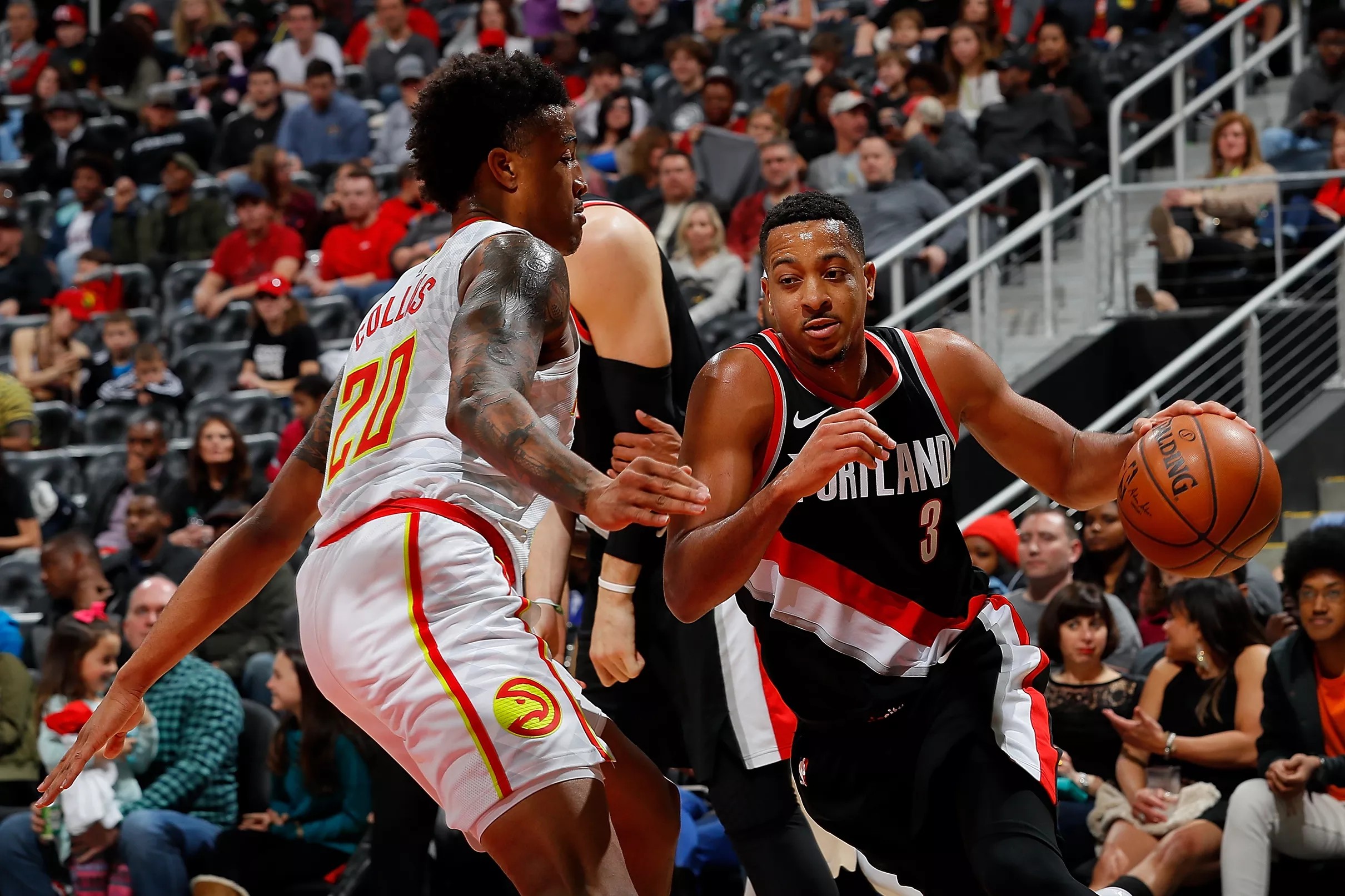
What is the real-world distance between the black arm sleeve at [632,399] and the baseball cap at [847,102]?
7142 millimetres

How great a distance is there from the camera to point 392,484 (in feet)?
9.98

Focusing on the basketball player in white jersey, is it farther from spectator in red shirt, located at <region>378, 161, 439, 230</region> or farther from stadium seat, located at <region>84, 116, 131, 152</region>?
stadium seat, located at <region>84, 116, 131, 152</region>

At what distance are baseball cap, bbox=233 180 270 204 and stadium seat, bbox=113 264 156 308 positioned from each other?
1047 millimetres

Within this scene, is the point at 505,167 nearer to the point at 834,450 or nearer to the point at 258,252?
the point at 834,450

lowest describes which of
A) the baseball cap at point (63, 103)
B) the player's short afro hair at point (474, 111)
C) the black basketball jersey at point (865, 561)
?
the baseball cap at point (63, 103)

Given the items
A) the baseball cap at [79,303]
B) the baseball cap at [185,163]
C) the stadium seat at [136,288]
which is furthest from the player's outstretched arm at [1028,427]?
the baseball cap at [185,163]

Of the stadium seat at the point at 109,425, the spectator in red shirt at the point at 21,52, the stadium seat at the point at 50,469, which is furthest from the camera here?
the spectator in red shirt at the point at 21,52

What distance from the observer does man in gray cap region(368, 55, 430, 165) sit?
46.7 feet

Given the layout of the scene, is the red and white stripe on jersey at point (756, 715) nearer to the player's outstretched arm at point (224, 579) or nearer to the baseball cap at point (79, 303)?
the player's outstretched arm at point (224, 579)

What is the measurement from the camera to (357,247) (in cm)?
1261

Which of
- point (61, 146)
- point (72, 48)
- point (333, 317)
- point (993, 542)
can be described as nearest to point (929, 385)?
point (993, 542)

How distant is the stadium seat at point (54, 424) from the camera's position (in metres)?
12.2

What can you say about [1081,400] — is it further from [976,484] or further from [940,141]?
[940,141]

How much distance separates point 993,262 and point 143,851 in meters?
5.25
